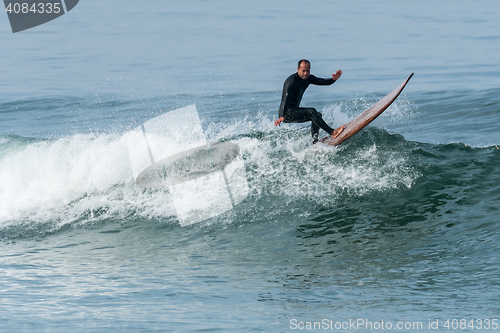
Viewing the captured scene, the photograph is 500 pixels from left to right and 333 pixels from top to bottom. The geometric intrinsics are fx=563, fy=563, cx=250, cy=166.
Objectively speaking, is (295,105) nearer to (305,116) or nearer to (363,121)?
(305,116)

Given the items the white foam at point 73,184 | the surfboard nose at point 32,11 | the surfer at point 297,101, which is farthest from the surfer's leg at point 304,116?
the surfboard nose at point 32,11

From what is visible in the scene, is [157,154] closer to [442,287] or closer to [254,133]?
[254,133]

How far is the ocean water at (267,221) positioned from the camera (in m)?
5.16

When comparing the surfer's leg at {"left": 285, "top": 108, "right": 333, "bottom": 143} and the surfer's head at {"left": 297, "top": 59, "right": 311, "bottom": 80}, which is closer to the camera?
the surfer's head at {"left": 297, "top": 59, "right": 311, "bottom": 80}

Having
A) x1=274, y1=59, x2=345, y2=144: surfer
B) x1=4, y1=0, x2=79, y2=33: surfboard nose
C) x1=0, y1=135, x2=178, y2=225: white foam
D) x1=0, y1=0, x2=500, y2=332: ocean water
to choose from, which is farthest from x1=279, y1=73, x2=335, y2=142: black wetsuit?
x1=4, y1=0, x2=79, y2=33: surfboard nose

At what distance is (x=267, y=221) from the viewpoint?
26.7 ft

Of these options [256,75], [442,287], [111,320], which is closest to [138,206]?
[111,320]

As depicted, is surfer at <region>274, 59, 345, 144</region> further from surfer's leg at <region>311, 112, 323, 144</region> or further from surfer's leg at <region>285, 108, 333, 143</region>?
surfer's leg at <region>311, 112, 323, 144</region>

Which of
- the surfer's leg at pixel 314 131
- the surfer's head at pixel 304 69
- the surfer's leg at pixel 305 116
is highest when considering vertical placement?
the surfer's head at pixel 304 69

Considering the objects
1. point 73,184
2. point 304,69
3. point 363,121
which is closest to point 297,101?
point 304,69

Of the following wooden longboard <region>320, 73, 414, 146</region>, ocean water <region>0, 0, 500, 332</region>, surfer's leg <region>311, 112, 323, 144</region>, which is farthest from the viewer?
surfer's leg <region>311, 112, 323, 144</region>

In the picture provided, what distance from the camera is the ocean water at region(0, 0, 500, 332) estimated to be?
516cm

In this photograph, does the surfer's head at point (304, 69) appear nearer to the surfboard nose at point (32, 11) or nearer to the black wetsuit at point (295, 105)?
the black wetsuit at point (295, 105)

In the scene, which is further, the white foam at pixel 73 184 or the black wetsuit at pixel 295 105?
the white foam at pixel 73 184
